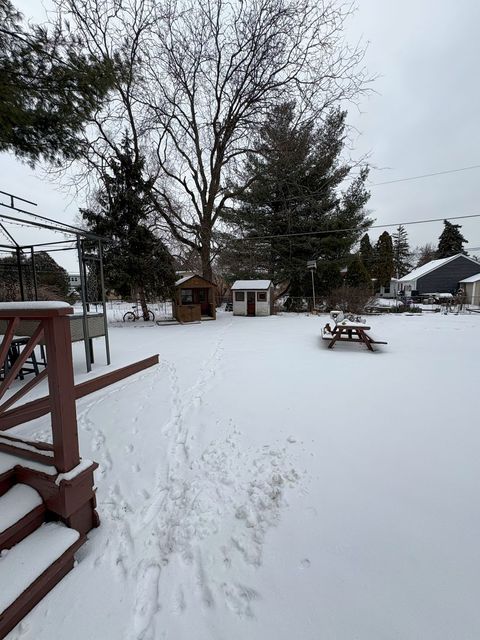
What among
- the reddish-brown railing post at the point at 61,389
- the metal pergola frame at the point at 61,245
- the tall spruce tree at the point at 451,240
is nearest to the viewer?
the reddish-brown railing post at the point at 61,389

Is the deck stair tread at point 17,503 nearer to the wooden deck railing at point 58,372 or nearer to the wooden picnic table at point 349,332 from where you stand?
the wooden deck railing at point 58,372

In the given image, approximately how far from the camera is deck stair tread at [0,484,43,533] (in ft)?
4.82

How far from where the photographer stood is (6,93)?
262 cm

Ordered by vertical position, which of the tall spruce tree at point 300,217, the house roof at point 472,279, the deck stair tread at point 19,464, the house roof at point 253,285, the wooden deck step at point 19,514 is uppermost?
the tall spruce tree at point 300,217

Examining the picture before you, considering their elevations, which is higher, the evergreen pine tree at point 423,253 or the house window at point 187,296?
the evergreen pine tree at point 423,253

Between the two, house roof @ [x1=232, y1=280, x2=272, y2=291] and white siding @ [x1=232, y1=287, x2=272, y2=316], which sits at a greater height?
house roof @ [x1=232, y1=280, x2=272, y2=291]

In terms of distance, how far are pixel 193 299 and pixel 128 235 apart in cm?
414

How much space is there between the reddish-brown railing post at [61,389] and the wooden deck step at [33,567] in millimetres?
351

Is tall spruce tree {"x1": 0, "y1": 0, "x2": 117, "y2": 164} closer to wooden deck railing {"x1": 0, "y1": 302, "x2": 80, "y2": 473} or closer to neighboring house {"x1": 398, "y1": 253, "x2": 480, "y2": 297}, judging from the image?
wooden deck railing {"x1": 0, "y1": 302, "x2": 80, "y2": 473}

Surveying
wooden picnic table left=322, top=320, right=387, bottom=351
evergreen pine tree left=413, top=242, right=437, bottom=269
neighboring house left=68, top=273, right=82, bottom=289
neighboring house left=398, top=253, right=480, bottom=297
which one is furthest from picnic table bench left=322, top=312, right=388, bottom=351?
evergreen pine tree left=413, top=242, right=437, bottom=269

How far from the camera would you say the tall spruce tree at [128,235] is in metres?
11.6

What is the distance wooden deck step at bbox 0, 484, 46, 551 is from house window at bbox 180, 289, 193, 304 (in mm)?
11766

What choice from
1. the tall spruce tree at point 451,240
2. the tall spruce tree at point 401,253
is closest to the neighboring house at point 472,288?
the tall spruce tree at point 451,240

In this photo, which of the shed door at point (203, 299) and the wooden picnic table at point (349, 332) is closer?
the wooden picnic table at point (349, 332)
